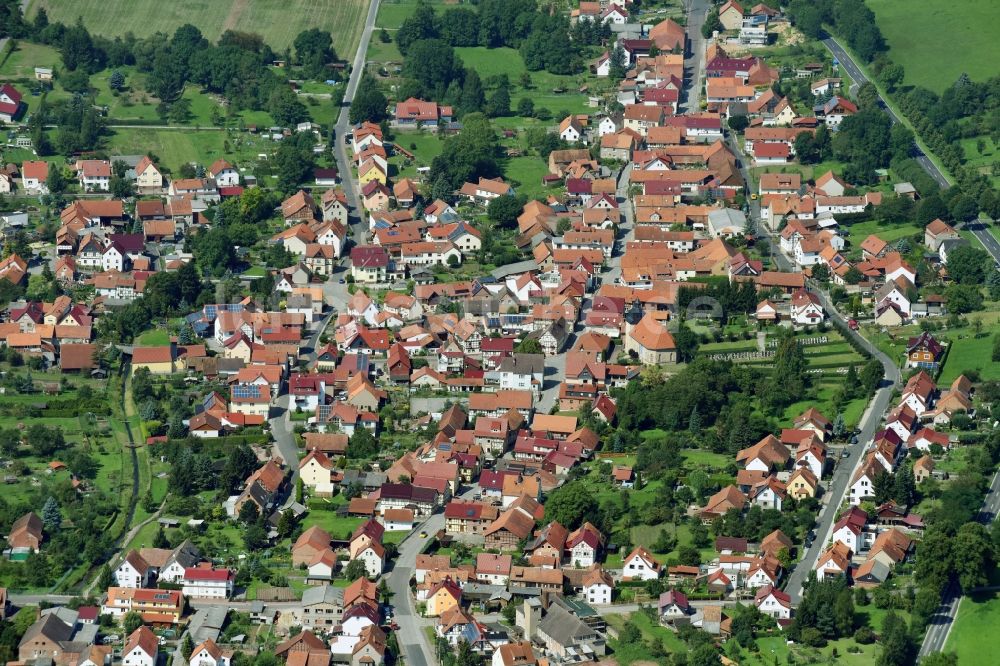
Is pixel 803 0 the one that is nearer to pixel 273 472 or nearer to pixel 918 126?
pixel 918 126

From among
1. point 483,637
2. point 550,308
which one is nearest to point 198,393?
point 550,308

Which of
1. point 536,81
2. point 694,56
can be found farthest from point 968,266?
point 536,81

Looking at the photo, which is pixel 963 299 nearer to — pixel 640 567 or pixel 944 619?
pixel 944 619

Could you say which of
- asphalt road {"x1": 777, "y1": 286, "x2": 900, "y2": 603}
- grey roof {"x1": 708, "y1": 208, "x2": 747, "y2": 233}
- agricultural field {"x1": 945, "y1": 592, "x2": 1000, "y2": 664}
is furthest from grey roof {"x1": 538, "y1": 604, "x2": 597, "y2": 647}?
grey roof {"x1": 708, "y1": 208, "x2": 747, "y2": 233}

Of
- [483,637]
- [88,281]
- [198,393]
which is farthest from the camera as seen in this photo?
[88,281]

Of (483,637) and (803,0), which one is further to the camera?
(803,0)

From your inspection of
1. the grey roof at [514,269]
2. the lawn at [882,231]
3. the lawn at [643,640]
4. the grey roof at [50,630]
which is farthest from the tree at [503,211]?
the grey roof at [50,630]
